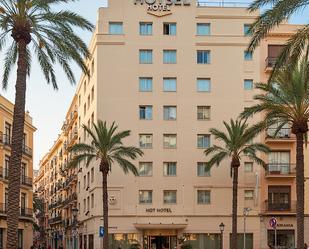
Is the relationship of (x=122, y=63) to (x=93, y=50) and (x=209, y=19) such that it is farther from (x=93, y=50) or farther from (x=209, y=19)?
(x=209, y=19)

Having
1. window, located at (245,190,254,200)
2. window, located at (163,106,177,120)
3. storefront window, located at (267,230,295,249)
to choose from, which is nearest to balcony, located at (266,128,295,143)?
window, located at (245,190,254,200)

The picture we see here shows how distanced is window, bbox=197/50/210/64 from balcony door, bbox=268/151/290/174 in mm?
11415

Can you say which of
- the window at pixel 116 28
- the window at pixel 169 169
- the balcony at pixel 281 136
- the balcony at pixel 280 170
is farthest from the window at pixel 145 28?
the balcony at pixel 280 170

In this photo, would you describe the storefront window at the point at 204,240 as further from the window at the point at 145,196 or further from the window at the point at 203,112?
the window at the point at 203,112

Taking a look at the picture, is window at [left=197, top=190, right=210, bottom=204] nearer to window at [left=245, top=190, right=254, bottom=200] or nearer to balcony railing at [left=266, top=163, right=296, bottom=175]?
window at [left=245, top=190, right=254, bottom=200]

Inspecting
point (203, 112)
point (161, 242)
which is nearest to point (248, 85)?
point (203, 112)

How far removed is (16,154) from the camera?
30281 millimetres

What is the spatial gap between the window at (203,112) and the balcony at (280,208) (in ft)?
33.8

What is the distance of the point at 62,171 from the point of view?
332ft

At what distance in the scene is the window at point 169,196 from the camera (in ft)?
215

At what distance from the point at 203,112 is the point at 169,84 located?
14.6 ft

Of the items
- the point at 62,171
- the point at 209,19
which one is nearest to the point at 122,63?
the point at 209,19

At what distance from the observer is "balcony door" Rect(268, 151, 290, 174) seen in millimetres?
65562

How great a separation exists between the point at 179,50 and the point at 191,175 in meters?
12.7
